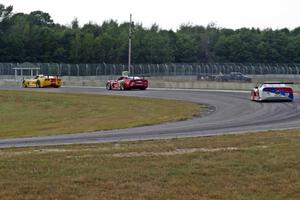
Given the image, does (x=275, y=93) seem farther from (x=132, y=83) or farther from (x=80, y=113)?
(x=132, y=83)

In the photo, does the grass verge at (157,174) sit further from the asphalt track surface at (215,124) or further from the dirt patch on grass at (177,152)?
the asphalt track surface at (215,124)

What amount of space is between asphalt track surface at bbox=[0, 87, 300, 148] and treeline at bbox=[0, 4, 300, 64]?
81.2 meters

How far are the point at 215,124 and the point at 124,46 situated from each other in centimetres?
10081

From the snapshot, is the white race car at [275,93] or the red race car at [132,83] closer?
the white race car at [275,93]

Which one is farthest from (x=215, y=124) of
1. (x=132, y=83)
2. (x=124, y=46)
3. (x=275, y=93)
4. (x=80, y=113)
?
(x=124, y=46)

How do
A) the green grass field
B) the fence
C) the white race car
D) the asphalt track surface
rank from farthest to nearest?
the fence, the white race car, the green grass field, the asphalt track surface

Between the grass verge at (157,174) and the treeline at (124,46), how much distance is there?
10589 centimetres

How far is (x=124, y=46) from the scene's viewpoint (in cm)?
12219

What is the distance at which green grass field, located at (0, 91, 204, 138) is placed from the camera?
25828 mm

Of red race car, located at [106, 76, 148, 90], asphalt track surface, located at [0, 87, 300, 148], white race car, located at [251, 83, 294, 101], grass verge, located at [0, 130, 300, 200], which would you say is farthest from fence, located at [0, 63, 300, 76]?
grass verge, located at [0, 130, 300, 200]

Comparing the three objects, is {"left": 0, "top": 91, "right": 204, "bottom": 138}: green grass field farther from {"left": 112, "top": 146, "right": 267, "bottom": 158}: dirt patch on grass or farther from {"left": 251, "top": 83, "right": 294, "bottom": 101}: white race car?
{"left": 112, "top": 146, "right": 267, "bottom": 158}: dirt patch on grass

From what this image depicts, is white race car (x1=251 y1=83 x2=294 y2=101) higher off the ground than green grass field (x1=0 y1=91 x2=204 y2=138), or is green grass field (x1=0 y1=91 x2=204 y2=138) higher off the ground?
white race car (x1=251 y1=83 x2=294 y2=101)

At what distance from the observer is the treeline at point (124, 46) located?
118262 mm

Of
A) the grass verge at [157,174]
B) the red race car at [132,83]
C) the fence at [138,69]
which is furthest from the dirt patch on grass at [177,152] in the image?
the fence at [138,69]
